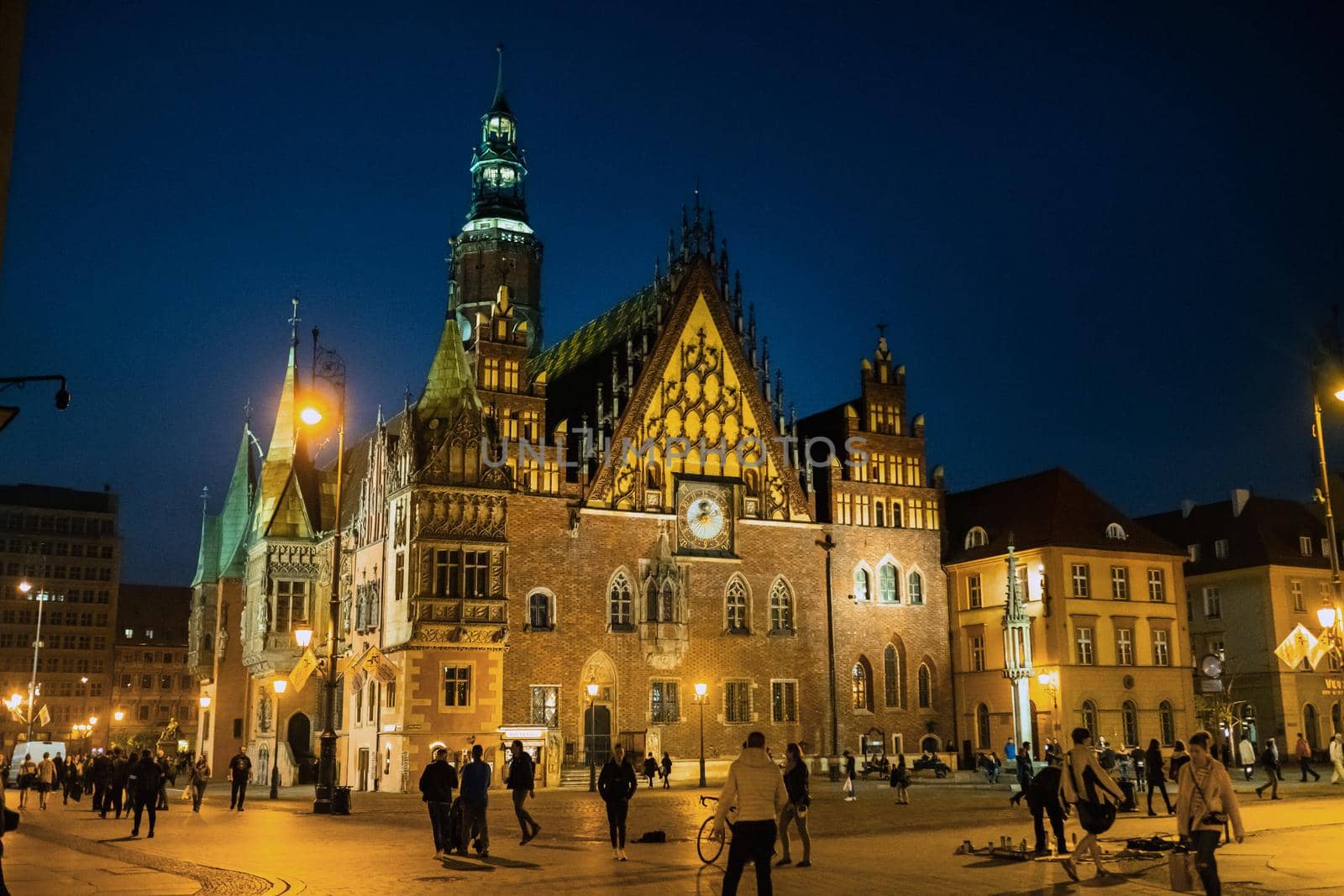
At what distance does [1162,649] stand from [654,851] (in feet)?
140

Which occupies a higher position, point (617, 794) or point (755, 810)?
point (755, 810)

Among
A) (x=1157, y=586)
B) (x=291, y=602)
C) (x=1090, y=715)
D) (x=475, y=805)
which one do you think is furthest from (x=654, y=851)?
(x=1157, y=586)

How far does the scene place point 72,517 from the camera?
428 feet

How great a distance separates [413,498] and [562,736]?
1040cm

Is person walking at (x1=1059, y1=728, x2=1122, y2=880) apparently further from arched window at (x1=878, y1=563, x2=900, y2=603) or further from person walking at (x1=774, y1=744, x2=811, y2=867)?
arched window at (x1=878, y1=563, x2=900, y2=603)

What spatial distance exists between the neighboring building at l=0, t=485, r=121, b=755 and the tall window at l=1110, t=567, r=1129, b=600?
96.0 metres

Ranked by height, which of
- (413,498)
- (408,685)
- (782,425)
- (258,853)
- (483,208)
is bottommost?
(258,853)

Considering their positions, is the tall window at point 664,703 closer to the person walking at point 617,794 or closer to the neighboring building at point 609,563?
the neighboring building at point 609,563

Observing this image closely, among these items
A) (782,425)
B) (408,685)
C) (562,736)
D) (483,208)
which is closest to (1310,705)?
(782,425)

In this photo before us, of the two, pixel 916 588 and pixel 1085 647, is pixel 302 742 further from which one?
pixel 1085 647

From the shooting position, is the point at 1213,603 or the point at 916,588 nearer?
the point at 916,588

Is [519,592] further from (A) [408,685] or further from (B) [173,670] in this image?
(B) [173,670]

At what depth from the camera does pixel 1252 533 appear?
66.2 m

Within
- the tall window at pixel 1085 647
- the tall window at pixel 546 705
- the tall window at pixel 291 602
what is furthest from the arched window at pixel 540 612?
the tall window at pixel 1085 647
